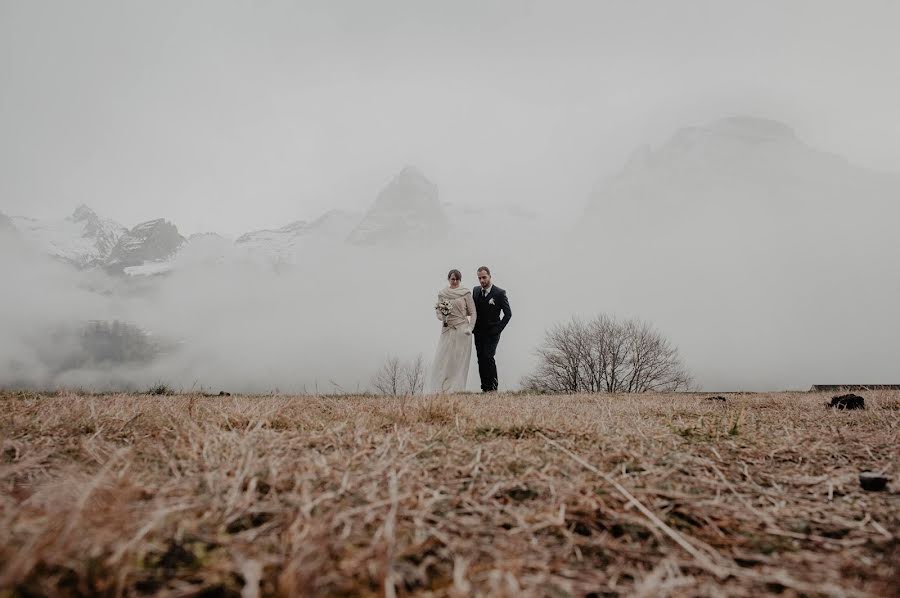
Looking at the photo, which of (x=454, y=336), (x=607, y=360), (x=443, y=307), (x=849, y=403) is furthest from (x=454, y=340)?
(x=607, y=360)

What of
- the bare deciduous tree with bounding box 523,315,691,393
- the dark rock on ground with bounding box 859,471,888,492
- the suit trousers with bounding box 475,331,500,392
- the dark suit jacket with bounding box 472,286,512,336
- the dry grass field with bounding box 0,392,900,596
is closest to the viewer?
the dry grass field with bounding box 0,392,900,596

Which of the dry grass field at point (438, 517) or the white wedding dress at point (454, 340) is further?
the white wedding dress at point (454, 340)

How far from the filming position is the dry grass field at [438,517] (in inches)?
36.8

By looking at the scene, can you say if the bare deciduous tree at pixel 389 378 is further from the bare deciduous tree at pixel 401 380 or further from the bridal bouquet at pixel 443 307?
the bridal bouquet at pixel 443 307

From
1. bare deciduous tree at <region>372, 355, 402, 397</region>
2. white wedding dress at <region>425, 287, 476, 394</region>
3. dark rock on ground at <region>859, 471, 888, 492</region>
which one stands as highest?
white wedding dress at <region>425, 287, 476, 394</region>

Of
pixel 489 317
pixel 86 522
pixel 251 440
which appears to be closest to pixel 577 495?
pixel 86 522

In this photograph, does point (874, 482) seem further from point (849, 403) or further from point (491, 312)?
point (491, 312)

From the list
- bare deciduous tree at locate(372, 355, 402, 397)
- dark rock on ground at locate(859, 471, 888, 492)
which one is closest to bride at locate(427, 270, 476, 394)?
dark rock on ground at locate(859, 471, 888, 492)

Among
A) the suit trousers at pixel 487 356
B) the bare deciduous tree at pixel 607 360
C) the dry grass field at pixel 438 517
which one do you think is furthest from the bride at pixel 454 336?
the bare deciduous tree at pixel 607 360

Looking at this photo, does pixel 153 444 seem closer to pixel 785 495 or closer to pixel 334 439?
pixel 334 439

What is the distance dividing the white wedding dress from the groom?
0.89 meters

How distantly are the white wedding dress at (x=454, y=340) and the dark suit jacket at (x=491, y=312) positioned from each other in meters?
0.97

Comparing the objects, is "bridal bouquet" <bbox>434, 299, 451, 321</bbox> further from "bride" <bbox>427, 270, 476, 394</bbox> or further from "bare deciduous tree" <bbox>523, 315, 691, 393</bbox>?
"bare deciduous tree" <bbox>523, 315, 691, 393</bbox>

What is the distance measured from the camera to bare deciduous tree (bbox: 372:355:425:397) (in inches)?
175
